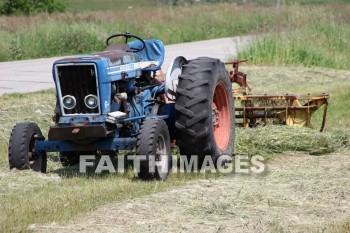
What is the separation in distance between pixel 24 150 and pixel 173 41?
25.4 metres

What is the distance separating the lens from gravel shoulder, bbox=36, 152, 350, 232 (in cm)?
693

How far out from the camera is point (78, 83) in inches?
362

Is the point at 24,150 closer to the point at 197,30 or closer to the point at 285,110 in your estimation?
the point at 285,110

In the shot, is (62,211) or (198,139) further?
(198,139)

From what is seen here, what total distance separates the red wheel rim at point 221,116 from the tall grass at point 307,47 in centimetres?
1052

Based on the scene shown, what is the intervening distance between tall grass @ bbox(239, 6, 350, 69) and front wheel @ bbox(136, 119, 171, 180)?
478 inches

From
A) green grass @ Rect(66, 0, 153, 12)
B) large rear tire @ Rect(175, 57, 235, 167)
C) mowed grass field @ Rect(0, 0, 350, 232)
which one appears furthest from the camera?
green grass @ Rect(66, 0, 153, 12)

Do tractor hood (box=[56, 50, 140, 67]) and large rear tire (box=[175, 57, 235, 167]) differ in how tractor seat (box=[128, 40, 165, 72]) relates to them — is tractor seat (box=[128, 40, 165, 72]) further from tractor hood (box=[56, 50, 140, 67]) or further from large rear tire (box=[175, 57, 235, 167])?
large rear tire (box=[175, 57, 235, 167])

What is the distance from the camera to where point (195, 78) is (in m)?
9.62

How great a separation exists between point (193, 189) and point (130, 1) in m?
66.0

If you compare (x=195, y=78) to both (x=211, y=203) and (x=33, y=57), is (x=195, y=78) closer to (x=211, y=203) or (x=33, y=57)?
(x=211, y=203)

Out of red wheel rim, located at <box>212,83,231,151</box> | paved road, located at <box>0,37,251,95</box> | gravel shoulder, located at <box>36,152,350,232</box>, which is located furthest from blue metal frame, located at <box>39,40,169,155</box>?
paved road, located at <box>0,37,251,95</box>

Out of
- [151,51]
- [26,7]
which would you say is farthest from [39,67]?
[26,7]

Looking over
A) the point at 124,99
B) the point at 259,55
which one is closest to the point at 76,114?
the point at 124,99
